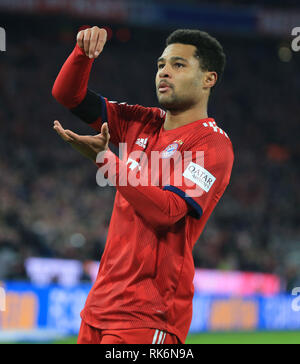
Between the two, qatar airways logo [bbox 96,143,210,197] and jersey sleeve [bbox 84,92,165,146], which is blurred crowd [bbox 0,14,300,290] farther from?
qatar airways logo [bbox 96,143,210,197]

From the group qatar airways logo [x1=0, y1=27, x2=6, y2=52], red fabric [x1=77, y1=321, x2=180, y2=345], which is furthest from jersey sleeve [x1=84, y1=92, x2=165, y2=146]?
qatar airways logo [x1=0, y1=27, x2=6, y2=52]

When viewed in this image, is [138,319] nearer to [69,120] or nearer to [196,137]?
[196,137]

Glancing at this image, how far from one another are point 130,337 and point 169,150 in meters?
0.98

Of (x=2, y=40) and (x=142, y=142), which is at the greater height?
(x=2, y=40)

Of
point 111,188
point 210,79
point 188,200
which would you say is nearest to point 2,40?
point 111,188

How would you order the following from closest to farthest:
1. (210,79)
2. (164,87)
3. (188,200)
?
1. (188,200)
2. (164,87)
3. (210,79)

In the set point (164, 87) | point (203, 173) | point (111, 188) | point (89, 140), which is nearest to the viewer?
point (89, 140)

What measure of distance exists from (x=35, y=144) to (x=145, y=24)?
590cm

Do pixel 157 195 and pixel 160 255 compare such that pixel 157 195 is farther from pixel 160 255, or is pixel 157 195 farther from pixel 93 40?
pixel 93 40

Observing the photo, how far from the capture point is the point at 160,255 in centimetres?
316

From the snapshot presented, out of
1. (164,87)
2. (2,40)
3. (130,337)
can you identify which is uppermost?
(2,40)

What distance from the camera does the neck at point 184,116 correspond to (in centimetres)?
352

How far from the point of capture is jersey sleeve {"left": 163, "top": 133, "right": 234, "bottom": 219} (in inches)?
123

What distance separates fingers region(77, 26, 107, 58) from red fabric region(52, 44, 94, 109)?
2.6 inches
